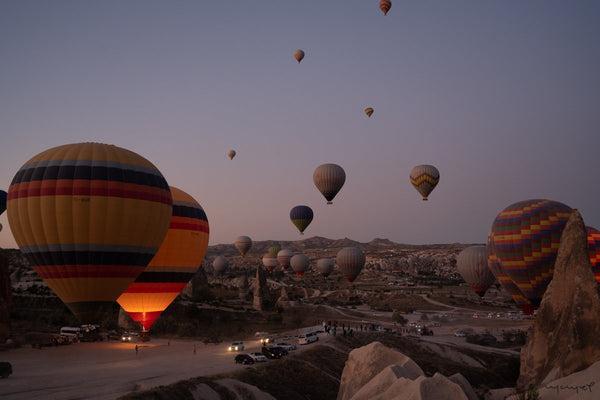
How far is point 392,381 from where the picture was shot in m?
18.3

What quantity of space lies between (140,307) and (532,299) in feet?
120

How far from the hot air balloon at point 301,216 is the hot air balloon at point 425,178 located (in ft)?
77.2

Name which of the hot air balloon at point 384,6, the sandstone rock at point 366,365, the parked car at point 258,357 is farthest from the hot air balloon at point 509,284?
the sandstone rock at point 366,365

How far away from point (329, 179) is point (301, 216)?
2172cm

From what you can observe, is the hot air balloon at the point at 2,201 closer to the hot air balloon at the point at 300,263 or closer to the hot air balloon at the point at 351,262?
the hot air balloon at the point at 351,262

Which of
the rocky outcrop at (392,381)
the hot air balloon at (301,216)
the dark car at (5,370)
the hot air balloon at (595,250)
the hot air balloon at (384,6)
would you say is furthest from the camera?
the hot air balloon at (301,216)

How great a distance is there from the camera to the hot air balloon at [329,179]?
2702 inches

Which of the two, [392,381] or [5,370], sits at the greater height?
[392,381]

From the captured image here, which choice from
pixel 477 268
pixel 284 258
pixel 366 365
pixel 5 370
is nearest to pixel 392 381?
pixel 366 365

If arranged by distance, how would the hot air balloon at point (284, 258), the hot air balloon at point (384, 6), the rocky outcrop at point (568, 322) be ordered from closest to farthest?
the rocky outcrop at point (568, 322) < the hot air balloon at point (384, 6) < the hot air balloon at point (284, 258)

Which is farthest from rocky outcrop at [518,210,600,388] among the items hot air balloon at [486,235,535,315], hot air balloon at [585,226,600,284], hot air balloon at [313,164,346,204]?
hot air balloon at [313,164,346,204]

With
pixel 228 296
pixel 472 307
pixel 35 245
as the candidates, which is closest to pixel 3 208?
pixel 228 296

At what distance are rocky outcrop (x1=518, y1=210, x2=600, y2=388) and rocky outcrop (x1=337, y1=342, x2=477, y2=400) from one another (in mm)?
4244

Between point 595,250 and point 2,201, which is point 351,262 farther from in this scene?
point 2,201
